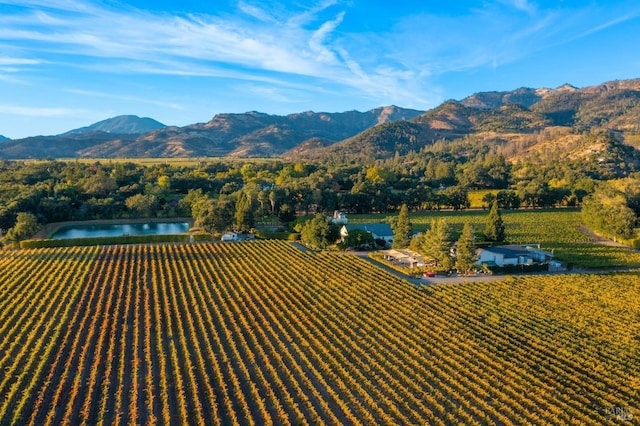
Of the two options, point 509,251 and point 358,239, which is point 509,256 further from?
point 358,239

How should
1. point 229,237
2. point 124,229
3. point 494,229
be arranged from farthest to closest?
point 124,229 < point 229,237 < point 494,229

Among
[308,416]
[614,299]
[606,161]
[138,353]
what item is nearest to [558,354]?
[614,299]

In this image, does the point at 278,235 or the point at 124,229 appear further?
the point at 124,229

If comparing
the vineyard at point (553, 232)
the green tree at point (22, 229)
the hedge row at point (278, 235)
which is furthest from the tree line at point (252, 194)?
the green tree at point (22, 229)

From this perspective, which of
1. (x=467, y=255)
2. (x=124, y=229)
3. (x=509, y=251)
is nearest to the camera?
(x=467, y=255)

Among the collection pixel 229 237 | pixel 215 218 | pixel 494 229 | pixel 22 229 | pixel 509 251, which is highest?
pixel 494 229

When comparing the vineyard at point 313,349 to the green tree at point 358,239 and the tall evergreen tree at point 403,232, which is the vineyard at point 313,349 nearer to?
the green tree at point 358,239

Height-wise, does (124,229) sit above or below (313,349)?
below

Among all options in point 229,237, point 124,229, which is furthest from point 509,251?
point 124,229
